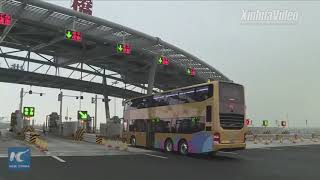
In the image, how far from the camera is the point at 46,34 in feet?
143

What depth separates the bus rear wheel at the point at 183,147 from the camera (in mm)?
24891

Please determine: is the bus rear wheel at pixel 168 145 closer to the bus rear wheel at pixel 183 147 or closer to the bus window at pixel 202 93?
the bus rear wheel at pixel 183 147

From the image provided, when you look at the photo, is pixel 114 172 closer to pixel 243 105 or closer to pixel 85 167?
pixel 85 167

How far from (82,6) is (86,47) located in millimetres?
10361

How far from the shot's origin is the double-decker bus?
22.7 meters

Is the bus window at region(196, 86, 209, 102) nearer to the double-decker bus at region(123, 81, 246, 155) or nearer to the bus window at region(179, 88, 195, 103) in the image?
the double-decker bus at region(123, 81, 246, 155)

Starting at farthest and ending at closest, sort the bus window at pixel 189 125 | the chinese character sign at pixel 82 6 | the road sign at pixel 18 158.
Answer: the chinese character sign at pixel 82 6 → the bus window at pixel 189 125 → the road sign at pixel 18 158

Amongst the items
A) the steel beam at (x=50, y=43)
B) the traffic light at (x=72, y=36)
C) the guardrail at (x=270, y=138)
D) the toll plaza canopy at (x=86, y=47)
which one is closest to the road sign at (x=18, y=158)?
the traffic light at (x=72, y=36)

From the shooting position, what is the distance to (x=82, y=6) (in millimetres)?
40219

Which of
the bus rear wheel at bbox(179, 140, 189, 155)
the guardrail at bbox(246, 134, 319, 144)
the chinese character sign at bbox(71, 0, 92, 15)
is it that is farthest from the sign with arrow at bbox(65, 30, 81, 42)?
the guardrail at bbox(246, 134, 319, 144)

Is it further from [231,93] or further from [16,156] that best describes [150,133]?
[16,156]

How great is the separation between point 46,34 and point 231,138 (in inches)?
1038

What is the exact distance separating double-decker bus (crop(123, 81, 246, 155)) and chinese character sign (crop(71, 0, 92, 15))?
14956mm

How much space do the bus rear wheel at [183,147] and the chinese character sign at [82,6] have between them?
64.2 feet
